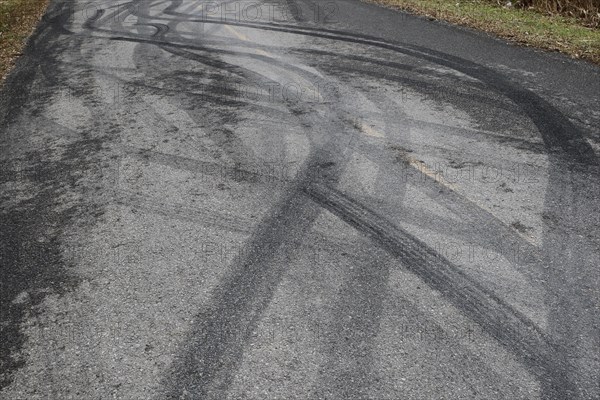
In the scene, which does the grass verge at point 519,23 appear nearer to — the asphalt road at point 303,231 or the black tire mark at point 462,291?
the asphalt road at point 303,231

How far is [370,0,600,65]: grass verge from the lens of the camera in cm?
937

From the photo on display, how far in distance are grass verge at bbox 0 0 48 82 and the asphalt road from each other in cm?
169

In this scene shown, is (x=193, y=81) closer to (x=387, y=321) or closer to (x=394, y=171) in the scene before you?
(x=394, y=171)

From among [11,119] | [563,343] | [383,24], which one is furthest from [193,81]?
[563,343]

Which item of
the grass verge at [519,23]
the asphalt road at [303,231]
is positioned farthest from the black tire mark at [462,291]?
the grass verge at [519,23]

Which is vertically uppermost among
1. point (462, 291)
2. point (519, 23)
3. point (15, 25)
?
point (519, 23)

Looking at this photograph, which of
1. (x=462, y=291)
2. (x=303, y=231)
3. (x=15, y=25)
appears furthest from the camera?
(x=15, y=25)

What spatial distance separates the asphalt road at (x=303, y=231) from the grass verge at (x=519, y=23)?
93cm

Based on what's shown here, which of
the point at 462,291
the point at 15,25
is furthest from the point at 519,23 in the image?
the point at 15,25

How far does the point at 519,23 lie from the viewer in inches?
432

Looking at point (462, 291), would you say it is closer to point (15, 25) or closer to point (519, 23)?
point (519, 23)

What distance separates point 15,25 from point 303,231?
10592mm

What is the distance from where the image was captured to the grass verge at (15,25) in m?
9.88

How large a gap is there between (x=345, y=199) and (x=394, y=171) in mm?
703
